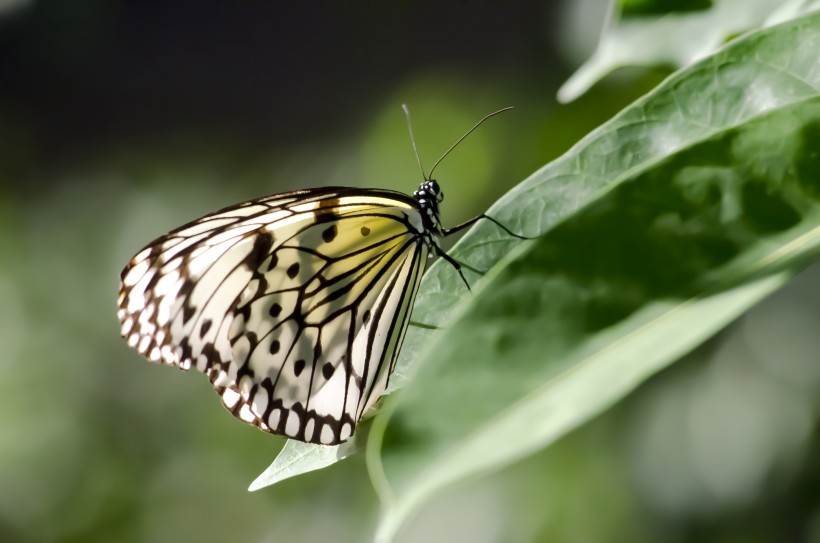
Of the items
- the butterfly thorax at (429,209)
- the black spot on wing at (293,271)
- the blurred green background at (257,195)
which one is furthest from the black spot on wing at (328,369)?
the blurred green background at (257,195)

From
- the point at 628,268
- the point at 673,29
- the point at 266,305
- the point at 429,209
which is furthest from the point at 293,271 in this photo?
the point at 628,268

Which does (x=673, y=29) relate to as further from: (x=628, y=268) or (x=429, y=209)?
(x=429, y=209)

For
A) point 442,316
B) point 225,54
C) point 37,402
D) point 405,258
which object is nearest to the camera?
point 442,316

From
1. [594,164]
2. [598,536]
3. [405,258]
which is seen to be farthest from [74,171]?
[594,164]

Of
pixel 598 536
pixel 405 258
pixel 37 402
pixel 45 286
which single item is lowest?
pixel 598 536

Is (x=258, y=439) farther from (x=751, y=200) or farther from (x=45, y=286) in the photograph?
(x=751, y=200)

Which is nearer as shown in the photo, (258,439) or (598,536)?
(598,536)

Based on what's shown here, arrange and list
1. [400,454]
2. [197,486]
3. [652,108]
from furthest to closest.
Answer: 1. [197,486]
2. [652,108]
3. [400,454]
